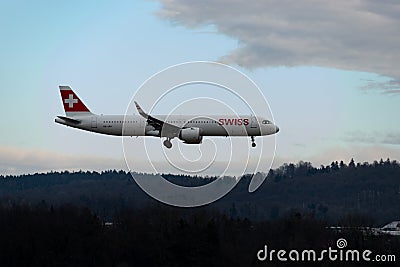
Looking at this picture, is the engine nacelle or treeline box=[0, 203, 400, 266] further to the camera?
treeline box=[0, 203, 400, 266]

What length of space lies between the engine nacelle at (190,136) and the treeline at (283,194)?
31.0m

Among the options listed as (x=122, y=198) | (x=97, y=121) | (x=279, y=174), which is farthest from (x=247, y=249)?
(x=279, y=174)

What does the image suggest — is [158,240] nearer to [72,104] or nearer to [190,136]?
Result: [190,136]

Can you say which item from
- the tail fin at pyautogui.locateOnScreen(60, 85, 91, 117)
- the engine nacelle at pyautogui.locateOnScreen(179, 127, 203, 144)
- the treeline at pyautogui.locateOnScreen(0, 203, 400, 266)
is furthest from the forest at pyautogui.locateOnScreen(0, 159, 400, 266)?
the tail fin at pyautogui.locateOnScreen(60, 85, 91, 117)

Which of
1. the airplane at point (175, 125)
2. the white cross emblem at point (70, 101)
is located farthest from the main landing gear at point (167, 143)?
the white cross emblem at point (70, 101)

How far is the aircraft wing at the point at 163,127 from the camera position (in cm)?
7312

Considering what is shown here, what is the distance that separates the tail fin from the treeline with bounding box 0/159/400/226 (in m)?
17.4

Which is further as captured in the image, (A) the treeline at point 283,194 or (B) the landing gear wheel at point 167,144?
(A) the treeline at point 283,194

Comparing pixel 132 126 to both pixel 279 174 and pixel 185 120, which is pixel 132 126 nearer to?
pixel 185 120

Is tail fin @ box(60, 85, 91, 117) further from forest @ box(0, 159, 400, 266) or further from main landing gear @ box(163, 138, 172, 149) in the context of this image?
main landing gear @ box(163, 138, 172, 149)

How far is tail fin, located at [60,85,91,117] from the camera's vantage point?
8925 centimetres

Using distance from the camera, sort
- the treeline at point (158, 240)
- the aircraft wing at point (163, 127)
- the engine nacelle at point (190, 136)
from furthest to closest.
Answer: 1. the aircraft wing at point (163, 127)
2. the treeline at point (158, 240)
3. the engine nacelle at point (190, 136)

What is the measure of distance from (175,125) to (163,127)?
6.04ft

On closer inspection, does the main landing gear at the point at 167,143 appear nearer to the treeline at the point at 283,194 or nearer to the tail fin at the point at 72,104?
the tail fin at the point at 72,104
